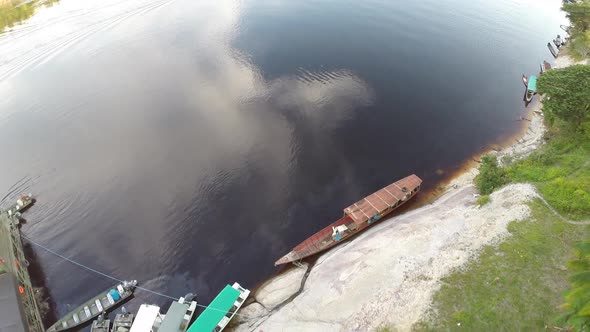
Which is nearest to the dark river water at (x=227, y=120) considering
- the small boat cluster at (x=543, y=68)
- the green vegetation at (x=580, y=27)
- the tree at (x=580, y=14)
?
the small boat cluster at (x=543, y=68)

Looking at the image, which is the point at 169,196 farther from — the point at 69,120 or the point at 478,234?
the point at 478,234

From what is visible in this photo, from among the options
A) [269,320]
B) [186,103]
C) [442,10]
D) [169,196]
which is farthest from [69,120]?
[442,10]

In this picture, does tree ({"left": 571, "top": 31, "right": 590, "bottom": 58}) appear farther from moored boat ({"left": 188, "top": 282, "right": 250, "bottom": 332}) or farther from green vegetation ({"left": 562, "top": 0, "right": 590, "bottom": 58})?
moored boat ({"left": 188, "top": 282, "right": 250, "bottom": 332})

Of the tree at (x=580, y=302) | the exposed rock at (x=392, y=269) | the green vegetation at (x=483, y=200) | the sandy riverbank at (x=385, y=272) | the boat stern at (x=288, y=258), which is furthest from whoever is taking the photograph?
the green vegetation at (x=483, y=200)

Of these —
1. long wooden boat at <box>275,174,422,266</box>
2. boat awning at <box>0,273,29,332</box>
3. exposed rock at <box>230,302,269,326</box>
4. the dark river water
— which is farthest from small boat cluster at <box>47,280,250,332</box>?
long wooden boat at <box>275,174,422,266</box>

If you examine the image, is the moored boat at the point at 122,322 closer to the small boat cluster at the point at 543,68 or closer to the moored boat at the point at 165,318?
the moored boat at the point at 165,318

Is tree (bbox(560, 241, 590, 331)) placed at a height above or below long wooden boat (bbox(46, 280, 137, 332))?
above

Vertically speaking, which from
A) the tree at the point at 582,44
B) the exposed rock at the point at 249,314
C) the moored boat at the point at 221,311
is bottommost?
the exposed rock at the point at 249,314

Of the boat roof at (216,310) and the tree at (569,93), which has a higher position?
the tree at (569,93)
